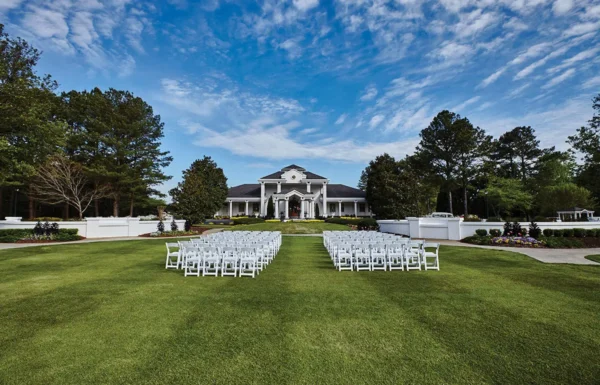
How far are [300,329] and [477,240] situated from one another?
1795 cm

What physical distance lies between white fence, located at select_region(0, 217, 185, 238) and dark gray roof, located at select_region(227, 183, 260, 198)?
24296 mm

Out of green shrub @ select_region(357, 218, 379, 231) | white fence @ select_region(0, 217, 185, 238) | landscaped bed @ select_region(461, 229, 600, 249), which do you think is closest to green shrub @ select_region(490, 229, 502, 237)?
landscaped bed @ select_region(461, 229, 600, 249)

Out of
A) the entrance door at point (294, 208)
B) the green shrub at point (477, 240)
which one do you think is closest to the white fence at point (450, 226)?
the green shrub at point (477, 240)

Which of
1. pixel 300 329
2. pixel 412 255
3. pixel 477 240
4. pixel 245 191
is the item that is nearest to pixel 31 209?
pixel 245 191

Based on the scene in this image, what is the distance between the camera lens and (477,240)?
19.1 m

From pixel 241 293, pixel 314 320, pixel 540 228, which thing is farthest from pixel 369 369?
pixel 540 228

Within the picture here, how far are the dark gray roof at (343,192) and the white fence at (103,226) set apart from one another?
31657 millimetres

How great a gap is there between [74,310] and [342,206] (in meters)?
49.1

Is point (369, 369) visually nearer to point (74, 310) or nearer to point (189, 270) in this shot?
point (74, 310)

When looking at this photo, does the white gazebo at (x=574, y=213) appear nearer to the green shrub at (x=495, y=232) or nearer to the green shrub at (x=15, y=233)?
the green shrub at (x=495, y=232)

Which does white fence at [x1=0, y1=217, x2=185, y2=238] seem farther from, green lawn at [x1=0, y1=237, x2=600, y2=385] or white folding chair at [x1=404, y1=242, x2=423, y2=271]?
white folding chair at [x1=404, y1=242, x2=423, y2=271]

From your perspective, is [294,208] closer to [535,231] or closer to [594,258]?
[535,231]

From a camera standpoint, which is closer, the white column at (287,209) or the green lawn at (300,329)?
the green lawn at (300,329)

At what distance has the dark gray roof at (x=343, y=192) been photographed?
173 feet
